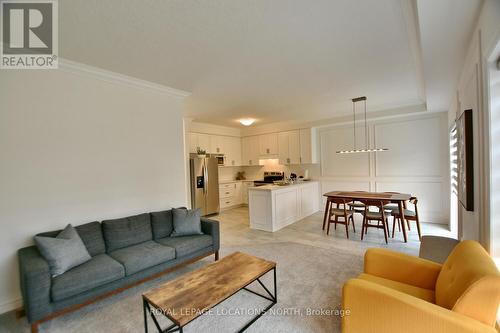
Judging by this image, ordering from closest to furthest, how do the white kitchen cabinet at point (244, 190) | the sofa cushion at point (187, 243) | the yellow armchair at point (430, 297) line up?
the yellow armchair at point (430, 297)
the sofa cushion at point (187, 243)
the white kitchen cabinet at point (244, 190)

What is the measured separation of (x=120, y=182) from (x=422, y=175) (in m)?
5.99

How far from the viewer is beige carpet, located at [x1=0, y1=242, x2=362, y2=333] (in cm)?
204

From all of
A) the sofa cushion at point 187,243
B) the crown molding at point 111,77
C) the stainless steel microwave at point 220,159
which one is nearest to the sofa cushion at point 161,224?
the sofa cushion at point 187,243

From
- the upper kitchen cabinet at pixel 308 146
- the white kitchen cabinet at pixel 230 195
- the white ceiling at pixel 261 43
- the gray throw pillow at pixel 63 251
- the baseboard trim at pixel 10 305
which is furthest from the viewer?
the white kitchen cabinet at pixel 230 195

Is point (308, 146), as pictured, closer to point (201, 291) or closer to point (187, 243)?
point (187, 243)

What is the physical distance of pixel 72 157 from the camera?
2797 millimetres

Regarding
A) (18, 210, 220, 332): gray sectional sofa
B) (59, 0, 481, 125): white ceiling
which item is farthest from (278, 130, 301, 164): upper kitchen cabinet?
(18, 210, 220, 332): gray sectional sofa

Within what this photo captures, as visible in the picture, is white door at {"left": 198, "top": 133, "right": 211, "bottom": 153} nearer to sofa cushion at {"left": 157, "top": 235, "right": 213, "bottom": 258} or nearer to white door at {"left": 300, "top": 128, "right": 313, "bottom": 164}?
white door at {"left": 300, "top": 128, "right": 313, "bottom": 164}

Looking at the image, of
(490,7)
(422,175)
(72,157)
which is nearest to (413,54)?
(490,7)

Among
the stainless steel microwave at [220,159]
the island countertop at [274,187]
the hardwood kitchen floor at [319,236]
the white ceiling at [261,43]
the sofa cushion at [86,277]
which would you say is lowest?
the hardwood kitchen floor at [319,236]

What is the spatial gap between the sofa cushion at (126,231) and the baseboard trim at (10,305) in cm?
89

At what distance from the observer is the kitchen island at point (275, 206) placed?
16.0ft

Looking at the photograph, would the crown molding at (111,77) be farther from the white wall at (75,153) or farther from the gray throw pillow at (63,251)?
the gray throw pillow at (63,251)

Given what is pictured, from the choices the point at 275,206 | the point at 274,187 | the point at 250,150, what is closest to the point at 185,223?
the point at 275,206
